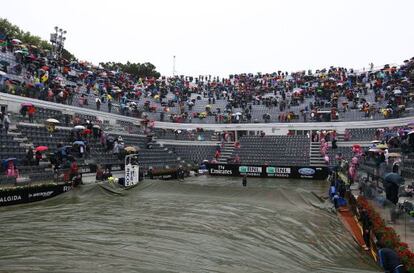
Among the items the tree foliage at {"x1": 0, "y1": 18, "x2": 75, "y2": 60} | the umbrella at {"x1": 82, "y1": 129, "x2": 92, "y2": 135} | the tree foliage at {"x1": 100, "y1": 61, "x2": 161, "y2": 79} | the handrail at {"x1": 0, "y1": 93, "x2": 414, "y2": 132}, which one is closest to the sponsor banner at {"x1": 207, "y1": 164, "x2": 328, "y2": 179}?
the handrail at {"x1": 0, "y1": 93, "x2": 414, "y2": 132}

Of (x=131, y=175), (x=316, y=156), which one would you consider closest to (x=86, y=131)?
(x=131, y=175)

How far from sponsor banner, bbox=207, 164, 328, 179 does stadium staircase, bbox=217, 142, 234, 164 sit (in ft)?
15.6

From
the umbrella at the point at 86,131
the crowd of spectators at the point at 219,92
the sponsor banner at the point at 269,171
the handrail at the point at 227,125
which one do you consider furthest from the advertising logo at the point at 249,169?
the umbrella at the point at 86,131

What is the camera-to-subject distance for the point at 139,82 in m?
65.5

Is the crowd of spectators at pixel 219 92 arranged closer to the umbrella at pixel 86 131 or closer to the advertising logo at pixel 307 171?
the umbrella at pixel 86 131

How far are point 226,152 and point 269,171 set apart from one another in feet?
33.8

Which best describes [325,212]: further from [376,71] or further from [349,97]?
[376,71]

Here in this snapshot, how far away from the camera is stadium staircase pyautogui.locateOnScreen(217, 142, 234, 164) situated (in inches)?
1872

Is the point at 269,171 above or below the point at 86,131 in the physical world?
below

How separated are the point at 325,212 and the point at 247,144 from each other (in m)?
29.8

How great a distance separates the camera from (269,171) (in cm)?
3981

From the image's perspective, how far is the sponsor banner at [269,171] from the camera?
3853 cm

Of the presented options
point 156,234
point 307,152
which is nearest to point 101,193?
point 156,234

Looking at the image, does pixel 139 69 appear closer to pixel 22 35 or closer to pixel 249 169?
pixel 22 35
